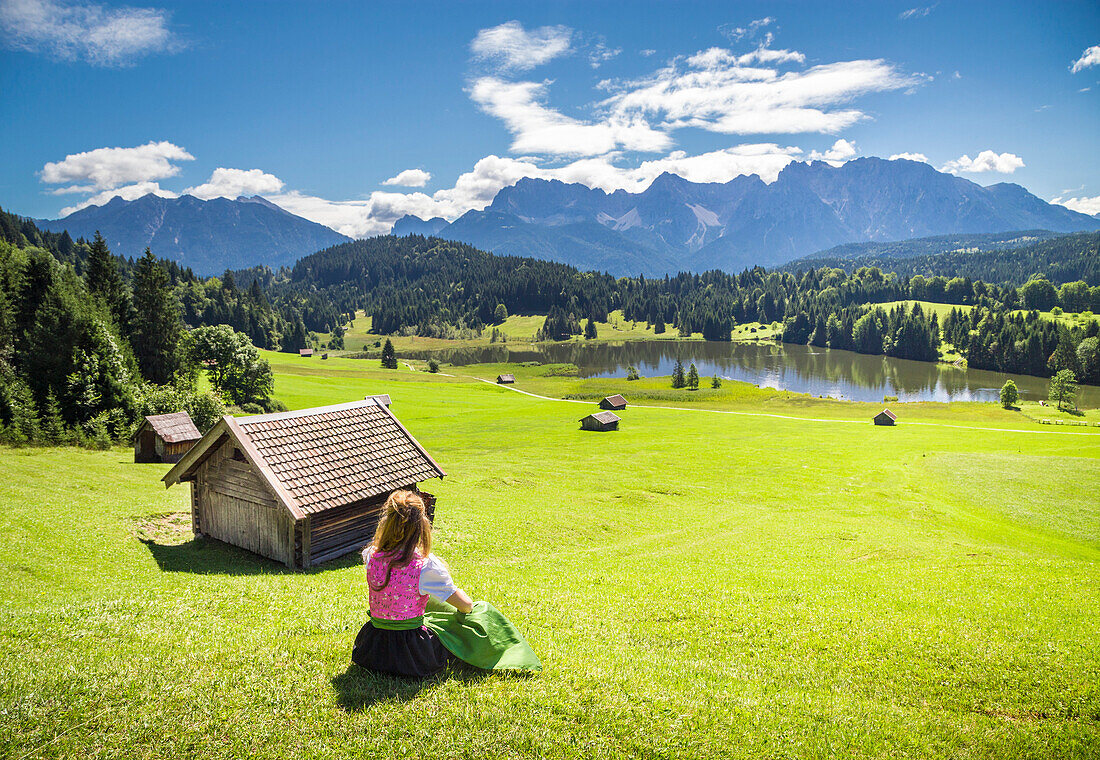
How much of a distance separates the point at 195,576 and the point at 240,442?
4184mm

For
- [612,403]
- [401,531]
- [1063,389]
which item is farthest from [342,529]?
[1063,389]

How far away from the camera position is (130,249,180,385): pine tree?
2813 inches

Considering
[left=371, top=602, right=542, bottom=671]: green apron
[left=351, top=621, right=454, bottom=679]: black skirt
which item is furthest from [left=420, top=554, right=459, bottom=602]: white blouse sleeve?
[left=351, top=621, right=454, bottom=679]: black skirt

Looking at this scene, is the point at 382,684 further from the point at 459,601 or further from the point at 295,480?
the point at 295,480

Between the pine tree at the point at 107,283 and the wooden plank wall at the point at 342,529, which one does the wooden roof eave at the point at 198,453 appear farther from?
the pine tree at the point at 107,283

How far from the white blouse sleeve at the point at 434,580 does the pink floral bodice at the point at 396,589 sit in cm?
8

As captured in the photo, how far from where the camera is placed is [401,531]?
336 inches

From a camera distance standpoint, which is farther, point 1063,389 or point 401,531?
point 1063,389

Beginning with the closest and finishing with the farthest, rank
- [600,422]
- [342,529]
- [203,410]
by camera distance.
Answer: [342,529], [203,410], [600,422]

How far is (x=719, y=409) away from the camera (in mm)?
102188

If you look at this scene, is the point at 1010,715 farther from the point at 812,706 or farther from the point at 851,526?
the point at 851,526

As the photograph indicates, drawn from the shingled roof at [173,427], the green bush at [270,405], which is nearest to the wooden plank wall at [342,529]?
the shingled roof at [173,427]

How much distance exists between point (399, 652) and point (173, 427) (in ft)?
149

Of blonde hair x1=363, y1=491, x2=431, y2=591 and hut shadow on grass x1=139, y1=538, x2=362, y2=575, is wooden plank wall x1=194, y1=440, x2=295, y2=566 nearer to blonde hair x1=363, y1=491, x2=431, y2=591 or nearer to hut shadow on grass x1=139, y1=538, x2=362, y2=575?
hut shadow on grass x1=139, y1=538, x2=362, y2=575
